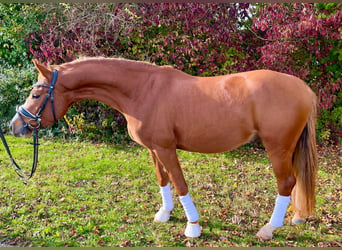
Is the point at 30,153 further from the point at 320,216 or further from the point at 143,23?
the point at 320,216

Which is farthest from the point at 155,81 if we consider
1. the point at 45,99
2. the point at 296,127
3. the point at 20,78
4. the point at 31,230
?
the point at 20,78

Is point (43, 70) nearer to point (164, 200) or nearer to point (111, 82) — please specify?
point (111, 82)

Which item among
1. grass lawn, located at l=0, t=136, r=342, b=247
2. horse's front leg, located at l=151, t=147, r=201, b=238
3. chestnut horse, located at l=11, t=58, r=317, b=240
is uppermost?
chestnut horse, located at l=11, t=58, r=317, b=240

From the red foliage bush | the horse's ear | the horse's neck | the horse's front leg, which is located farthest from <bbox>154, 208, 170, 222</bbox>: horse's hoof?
the red foliage bush

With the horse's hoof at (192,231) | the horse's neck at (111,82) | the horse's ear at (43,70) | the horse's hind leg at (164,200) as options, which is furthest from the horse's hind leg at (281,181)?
the horse's ear at (43,70)

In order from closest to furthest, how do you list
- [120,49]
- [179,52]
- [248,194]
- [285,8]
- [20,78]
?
[248,194] < [285,8] < [179,52] < [120,49] < [20,78]

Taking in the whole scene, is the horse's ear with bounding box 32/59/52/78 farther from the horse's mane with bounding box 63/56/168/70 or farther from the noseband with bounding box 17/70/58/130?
the horse's mane with bounding box 63/56/168/70

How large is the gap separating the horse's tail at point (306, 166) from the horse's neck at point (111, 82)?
203cm

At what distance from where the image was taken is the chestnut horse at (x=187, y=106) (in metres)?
2.87

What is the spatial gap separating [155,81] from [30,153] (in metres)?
5.08

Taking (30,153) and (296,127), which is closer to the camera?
(296,127)

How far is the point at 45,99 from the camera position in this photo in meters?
2.86

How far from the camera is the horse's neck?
294 cm

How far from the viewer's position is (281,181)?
3.06m
